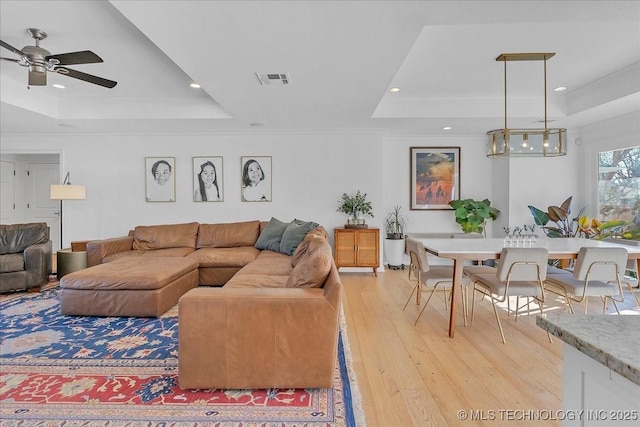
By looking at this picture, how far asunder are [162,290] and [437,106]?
4.11m

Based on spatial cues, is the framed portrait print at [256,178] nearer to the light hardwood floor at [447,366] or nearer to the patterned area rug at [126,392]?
the light hardwood floor at [447,366]

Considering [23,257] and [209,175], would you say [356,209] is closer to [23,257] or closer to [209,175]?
[209,175]

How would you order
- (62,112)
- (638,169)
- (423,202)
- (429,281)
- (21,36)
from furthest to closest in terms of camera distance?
1. (423,202)
2. (62,112)
3. (638,169)
4. (429,281)
5. (21,36)

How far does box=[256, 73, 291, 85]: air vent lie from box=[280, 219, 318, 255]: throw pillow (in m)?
1.89

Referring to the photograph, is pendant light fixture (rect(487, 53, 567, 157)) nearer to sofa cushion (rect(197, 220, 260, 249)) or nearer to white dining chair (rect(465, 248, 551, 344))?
white dining chair (rect(465, 248, 551, 344))

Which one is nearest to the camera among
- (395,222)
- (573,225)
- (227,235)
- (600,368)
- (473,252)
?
(600,368)

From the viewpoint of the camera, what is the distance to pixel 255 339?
1974 millimetres

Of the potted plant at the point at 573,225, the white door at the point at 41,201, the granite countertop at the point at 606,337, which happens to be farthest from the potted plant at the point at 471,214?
the white door at the point at 41,201

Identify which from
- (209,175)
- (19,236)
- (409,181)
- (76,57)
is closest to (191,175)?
(209,175)

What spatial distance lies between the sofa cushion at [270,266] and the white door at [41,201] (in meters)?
5.43

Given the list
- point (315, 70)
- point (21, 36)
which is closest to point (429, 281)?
point (315, 70)

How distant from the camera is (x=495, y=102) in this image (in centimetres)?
455

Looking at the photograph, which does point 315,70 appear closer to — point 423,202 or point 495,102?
point 495,102

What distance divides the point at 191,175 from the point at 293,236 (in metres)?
2.39
